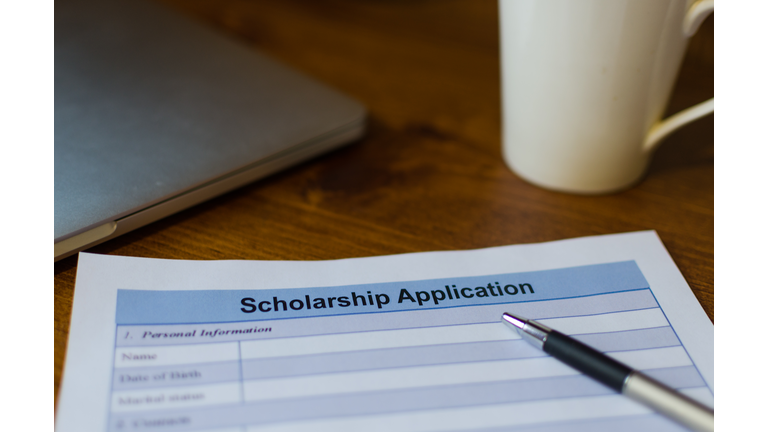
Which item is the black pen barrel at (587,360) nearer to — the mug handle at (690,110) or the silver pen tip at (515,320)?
the silver pen tip at (515,320)

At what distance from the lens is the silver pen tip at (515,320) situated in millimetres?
356

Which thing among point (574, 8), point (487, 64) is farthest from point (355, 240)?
point (487, 64)

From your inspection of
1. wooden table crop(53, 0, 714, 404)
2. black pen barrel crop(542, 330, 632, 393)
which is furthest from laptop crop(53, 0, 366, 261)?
black pen barrel crop(542, 330, 632, 393)

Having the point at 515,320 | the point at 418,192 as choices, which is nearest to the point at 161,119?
the point at 418,192

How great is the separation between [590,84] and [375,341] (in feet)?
0.80

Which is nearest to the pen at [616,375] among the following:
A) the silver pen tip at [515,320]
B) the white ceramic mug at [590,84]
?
the silver pen tip at [515,320]

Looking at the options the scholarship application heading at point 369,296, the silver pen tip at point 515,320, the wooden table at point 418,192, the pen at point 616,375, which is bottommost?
the pen at point 616,375

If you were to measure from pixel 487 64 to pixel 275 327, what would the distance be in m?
0.47

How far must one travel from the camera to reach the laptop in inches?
16.2

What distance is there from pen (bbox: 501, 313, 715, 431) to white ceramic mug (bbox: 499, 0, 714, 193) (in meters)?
0.17

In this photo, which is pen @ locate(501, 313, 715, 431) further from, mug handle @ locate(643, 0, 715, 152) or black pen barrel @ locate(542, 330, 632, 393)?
mug handle @ locate(643, 0, 715, 152)

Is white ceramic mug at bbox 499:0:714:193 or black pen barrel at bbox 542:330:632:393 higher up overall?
white ceramic mug at bbox 499:0:714:193

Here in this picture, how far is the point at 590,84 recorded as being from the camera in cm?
43

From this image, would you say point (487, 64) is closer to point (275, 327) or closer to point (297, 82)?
point (297, 82)
